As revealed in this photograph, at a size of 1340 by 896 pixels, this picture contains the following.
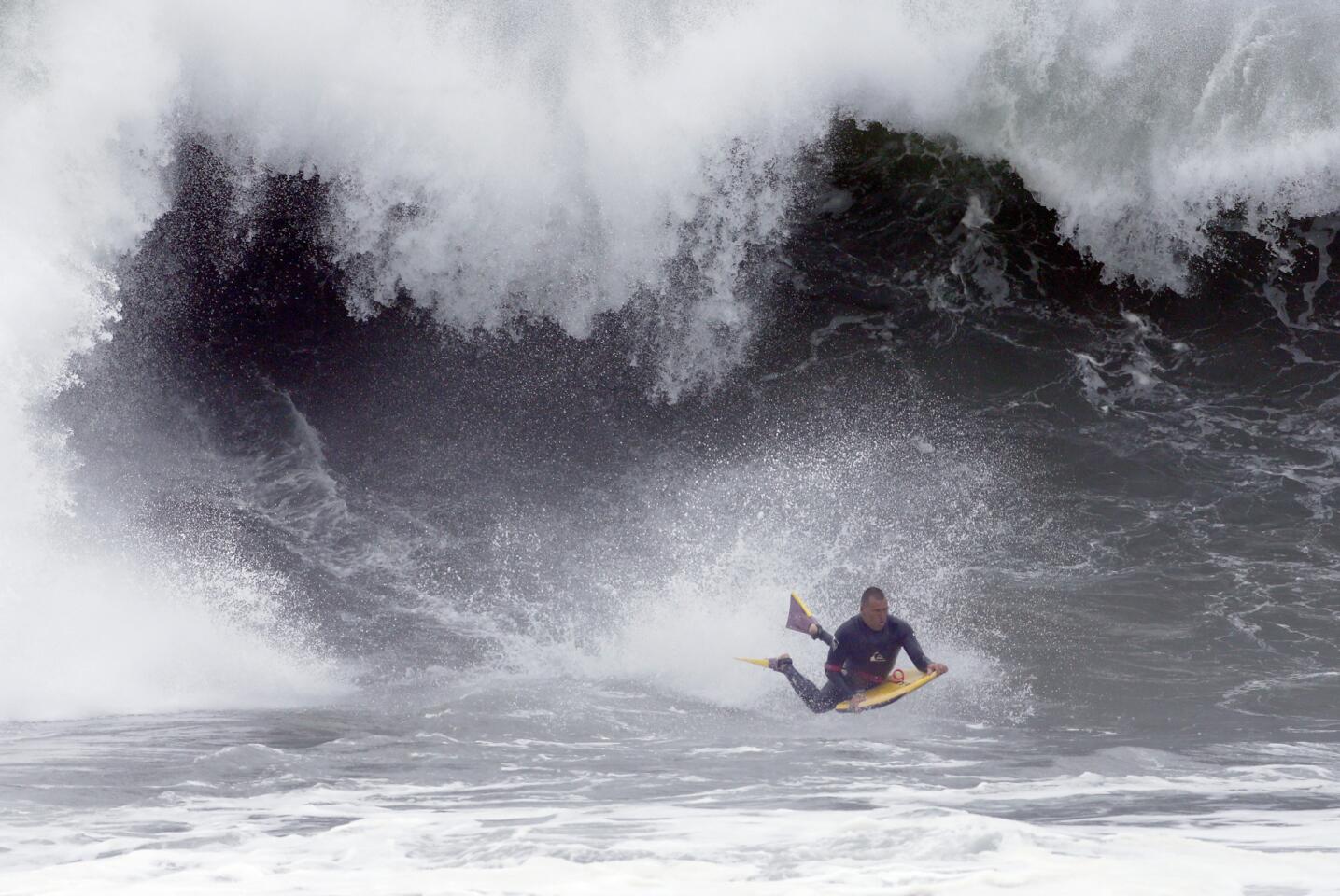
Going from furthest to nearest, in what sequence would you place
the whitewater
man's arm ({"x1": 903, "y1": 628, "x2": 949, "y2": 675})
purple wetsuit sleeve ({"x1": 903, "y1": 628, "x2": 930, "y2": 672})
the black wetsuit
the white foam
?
the black wetsuit → purple wetsuit sleeve ({"x1": 903, "y1": 628, "x2": 930, "y2": 672}) → man's arm ({"x1": 903, "y1": 628, "x2": 949, "y2": 675}) → the whitewater → the white foam

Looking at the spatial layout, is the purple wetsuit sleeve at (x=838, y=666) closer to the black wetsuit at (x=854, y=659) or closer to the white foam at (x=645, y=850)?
the black wetsuit at (x=854, y=659)

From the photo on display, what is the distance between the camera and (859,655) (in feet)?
29.7

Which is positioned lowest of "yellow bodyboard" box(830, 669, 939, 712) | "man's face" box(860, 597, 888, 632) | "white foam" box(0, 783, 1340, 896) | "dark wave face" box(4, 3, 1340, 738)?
"white foam" box(0, 783, 1340, 896)

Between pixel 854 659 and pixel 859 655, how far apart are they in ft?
0.16

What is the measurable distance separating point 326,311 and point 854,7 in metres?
7.34

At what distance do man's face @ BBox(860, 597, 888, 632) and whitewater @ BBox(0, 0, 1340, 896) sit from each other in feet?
2.45

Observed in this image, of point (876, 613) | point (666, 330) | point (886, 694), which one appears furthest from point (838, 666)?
point (666, 330)

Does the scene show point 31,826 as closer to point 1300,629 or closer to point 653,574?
point 653,574

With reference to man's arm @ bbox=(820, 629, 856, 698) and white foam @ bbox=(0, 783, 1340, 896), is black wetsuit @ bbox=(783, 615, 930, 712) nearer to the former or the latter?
man's arm @ bbox=(820, 629, 856, 698)

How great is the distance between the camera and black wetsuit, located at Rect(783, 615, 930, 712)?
898 centimetres

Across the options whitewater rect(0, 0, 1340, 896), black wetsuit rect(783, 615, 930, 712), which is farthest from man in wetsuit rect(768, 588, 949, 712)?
whitewater rect(0, 0, 1340, 896)

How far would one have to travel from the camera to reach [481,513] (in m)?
12.0

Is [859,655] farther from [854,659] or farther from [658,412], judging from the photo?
[658,412]

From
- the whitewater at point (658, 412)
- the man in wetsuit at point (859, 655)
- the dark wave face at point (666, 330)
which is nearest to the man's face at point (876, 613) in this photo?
the man in wetsuit at point (859, 655)
